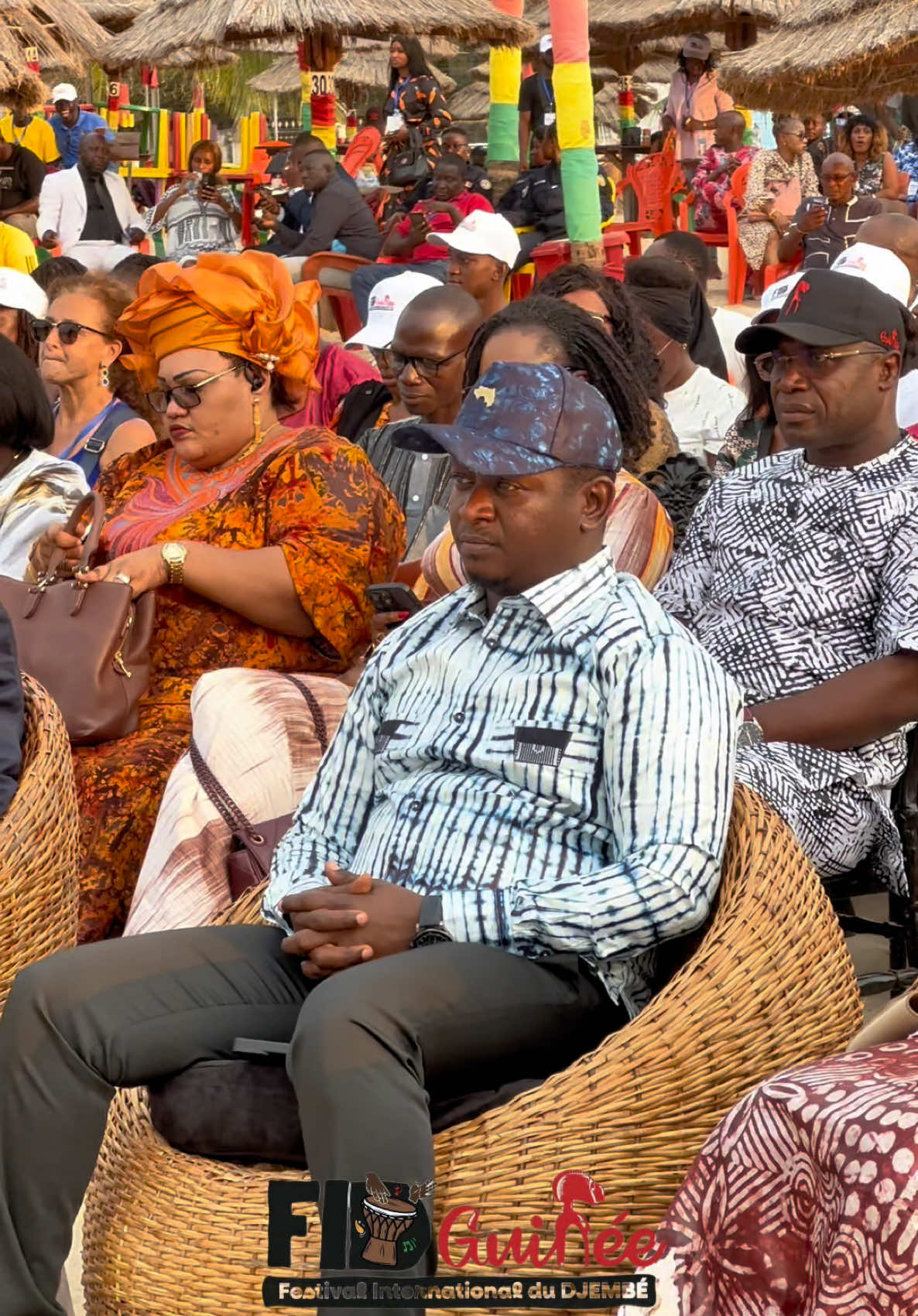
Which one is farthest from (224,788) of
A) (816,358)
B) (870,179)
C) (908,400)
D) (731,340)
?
(870,179)

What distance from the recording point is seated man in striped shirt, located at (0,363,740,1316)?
2.47m

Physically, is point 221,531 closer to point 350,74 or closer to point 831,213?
point 831,213

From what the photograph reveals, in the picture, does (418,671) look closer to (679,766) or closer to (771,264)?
(679,766)

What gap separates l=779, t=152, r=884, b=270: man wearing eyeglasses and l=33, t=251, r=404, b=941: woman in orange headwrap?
6281mm

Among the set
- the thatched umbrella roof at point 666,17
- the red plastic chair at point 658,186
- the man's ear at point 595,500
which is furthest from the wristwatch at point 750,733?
the thatched umbrella roof at point 666,17

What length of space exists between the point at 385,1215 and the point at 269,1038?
0.49m

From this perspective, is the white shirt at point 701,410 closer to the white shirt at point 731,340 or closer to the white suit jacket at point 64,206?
the white shirt at point 731,340

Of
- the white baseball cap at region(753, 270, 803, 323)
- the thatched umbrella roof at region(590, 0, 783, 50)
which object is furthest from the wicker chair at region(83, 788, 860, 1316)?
the thatched umbrella roof at region(590, 0, 783, 50)

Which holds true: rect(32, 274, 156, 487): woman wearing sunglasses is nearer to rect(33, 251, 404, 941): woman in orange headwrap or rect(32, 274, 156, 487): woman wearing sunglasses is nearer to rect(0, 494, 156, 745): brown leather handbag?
rect(33, 251, 404, 941): woman in orange headwrap

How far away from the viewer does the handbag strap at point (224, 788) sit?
152 inches

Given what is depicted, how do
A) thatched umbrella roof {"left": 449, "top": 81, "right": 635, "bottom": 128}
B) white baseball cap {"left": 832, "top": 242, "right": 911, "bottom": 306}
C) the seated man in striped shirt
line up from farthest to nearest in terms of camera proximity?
thatched umbrella roof {"left": 449, "top": 81, "right": 635, "bottom": 128}
white baseball cap {"left": 832, "top": 242, "right": 911, "bottom": 306}
the seated man in striped shirt

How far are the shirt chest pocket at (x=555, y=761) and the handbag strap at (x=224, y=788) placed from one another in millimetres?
1253

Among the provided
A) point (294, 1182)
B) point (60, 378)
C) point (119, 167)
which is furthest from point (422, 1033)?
point (119, 167)

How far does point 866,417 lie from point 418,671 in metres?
1.41
